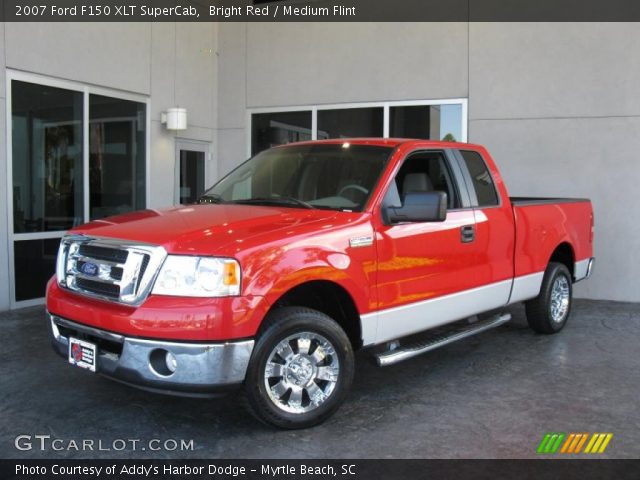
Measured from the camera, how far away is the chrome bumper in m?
3.39

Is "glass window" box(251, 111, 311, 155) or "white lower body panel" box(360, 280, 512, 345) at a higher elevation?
"glass window" box(251, 111, 311, 155)

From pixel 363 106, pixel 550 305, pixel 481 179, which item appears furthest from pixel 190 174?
pixel 550 305

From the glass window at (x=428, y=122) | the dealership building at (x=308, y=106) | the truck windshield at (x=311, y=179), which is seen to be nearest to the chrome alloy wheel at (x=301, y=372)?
the truck windshield at (x=311, y=179)

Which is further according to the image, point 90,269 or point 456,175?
point 456,175

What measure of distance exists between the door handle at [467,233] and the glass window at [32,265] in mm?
5606

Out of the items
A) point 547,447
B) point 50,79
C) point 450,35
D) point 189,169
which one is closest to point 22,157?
point 50,79

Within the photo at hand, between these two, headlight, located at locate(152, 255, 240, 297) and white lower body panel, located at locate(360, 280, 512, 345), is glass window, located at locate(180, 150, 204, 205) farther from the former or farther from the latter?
headlight, located at locate(152, 255, 240, 297)

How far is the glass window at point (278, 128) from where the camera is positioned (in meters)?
10.4

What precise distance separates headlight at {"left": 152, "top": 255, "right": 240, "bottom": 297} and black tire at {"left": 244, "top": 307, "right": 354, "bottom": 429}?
40 cm

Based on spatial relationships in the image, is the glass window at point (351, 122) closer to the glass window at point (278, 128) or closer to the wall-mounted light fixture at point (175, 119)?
the glass window at point (278, 128)

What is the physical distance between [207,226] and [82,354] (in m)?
1.09

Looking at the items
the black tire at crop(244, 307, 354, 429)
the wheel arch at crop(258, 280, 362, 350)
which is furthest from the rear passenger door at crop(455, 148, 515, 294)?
the black tire at crop(244, 307, 354, 429)

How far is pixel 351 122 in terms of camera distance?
32.6 feet

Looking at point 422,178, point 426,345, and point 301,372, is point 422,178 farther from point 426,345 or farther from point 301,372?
point 301,372
